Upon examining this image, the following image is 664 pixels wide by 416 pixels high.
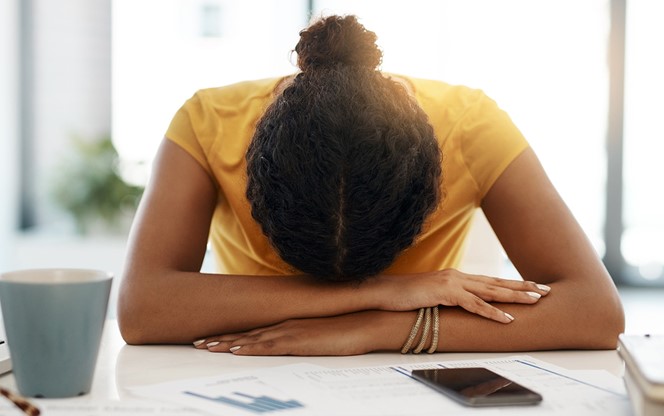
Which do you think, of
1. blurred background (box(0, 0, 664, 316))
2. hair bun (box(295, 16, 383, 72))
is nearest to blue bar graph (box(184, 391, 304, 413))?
hair bun (box(295, 16, 383, 72))

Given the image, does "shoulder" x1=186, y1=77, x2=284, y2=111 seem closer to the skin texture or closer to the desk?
the skin texture

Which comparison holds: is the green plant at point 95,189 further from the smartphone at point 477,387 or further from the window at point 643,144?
the smartphone at point 477,387

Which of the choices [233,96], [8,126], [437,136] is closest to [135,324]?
[233,96]

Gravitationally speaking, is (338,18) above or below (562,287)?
above

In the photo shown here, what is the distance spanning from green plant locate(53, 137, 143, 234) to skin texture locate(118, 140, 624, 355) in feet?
8.14

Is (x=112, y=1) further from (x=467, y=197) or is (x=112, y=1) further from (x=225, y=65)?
(x=467, y=197)

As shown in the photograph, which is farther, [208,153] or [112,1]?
[112,1]

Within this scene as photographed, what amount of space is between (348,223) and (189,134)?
1.51ft

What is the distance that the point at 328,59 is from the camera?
3.93 feet

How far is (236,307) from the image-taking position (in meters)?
1.13

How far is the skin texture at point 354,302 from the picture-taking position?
42.0 inches

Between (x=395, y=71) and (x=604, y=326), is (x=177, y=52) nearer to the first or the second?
(x=395, y=71)

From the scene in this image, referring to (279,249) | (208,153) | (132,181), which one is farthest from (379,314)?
(132,181)

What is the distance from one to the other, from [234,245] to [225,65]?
8.94 ft
